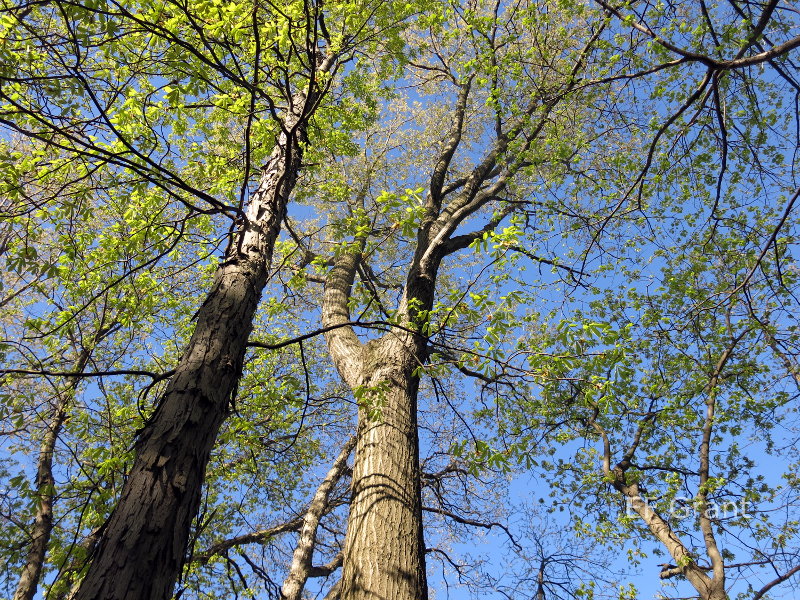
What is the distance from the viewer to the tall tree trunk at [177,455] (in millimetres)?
1655

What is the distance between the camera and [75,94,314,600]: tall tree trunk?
65.2 inches

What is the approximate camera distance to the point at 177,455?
78.5 inches

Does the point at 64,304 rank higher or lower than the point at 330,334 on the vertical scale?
higher

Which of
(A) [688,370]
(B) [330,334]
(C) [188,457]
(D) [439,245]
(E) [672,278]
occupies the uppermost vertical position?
(E) [672,278]

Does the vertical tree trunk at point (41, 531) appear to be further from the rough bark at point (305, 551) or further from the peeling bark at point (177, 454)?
the peeling bark at point (177, 454)

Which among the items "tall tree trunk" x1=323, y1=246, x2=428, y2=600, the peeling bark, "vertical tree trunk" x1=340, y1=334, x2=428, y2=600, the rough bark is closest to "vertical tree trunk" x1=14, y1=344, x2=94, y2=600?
the rough bark

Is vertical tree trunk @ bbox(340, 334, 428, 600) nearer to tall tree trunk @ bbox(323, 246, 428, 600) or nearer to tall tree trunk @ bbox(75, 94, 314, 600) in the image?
tall tree trunk @ bbox(323, 246, 428, 600)

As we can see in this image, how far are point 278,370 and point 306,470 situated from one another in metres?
2.14

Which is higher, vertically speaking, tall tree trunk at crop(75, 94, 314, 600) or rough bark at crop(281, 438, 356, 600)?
rough bark at crop(281, 438, 356, 600)

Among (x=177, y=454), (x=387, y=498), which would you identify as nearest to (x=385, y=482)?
(x=387, y=498)

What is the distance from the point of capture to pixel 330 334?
5.73 meters

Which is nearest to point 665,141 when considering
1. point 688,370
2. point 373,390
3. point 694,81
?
point 694,81

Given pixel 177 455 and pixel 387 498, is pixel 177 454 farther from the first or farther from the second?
pixel 387 498

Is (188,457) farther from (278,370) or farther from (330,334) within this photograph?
(278,370)
